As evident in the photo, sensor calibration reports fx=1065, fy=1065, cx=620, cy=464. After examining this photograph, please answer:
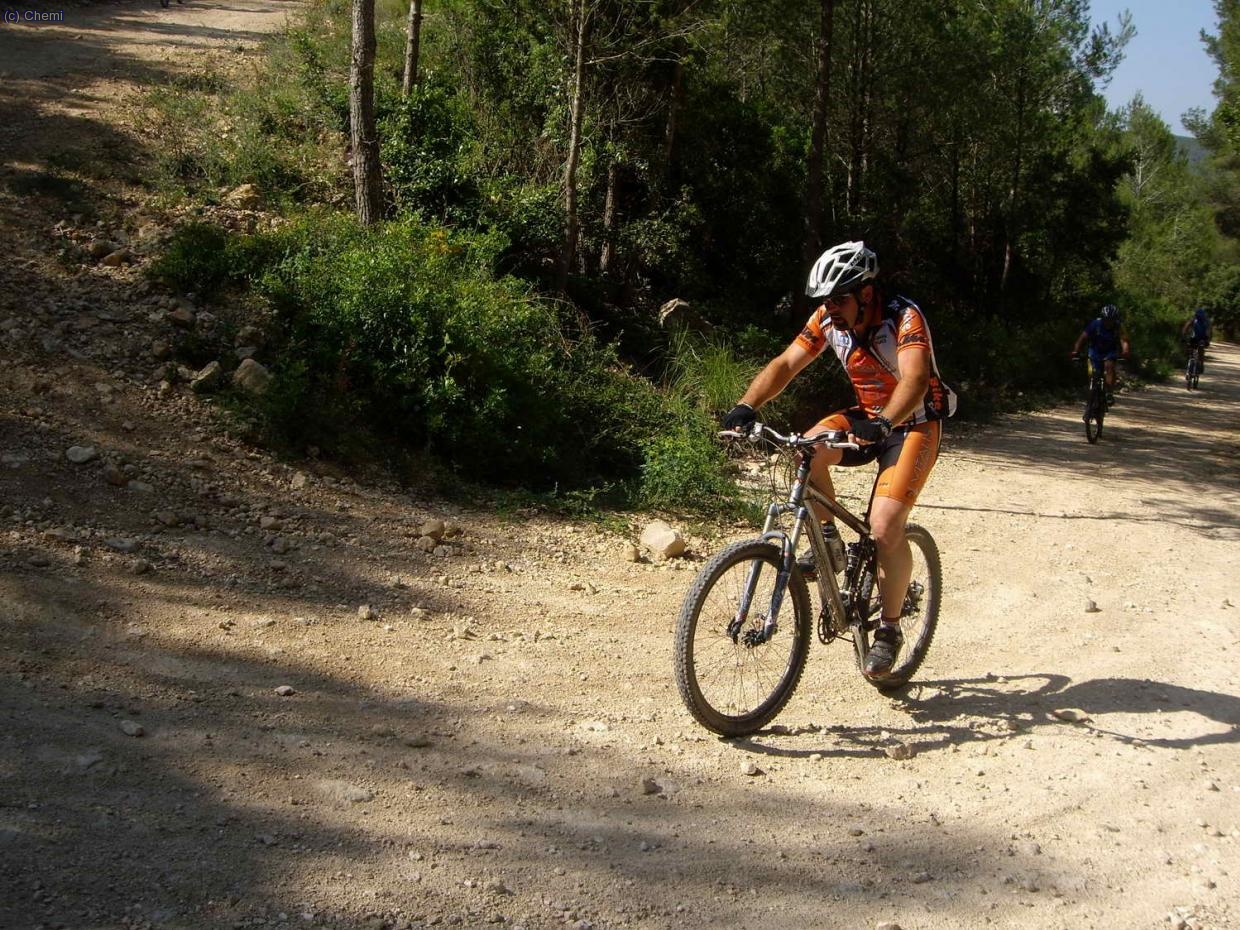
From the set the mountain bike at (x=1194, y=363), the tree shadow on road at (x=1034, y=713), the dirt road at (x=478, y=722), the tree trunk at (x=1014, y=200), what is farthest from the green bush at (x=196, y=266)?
the mountain bike at (x=1194, y=363)

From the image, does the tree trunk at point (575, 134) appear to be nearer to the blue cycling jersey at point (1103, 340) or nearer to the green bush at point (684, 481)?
the green bush at point (684, 481)

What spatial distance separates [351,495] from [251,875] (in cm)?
450

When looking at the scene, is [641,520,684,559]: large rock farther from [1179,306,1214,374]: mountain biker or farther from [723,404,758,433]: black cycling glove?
[1179,306,1214,374]: mountain biker

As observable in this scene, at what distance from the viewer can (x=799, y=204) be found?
1836cm

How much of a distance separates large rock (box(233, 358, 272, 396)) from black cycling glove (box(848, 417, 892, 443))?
4.99 meters

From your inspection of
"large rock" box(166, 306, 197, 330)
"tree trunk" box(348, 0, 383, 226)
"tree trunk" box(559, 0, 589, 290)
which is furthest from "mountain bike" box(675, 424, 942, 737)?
"tree trunk" box(559, 0, 589, 290)

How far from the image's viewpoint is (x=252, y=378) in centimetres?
803

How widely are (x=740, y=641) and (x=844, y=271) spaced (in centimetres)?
171

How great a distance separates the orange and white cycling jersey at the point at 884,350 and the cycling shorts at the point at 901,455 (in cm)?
8

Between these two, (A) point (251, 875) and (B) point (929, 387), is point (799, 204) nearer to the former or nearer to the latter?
(B) point (929, 387)

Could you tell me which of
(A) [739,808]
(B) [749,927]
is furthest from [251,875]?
(A) [739,808]

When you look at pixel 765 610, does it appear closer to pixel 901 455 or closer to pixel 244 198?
pixel 901 455

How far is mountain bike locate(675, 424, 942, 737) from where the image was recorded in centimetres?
460

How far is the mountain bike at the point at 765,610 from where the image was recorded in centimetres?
460
